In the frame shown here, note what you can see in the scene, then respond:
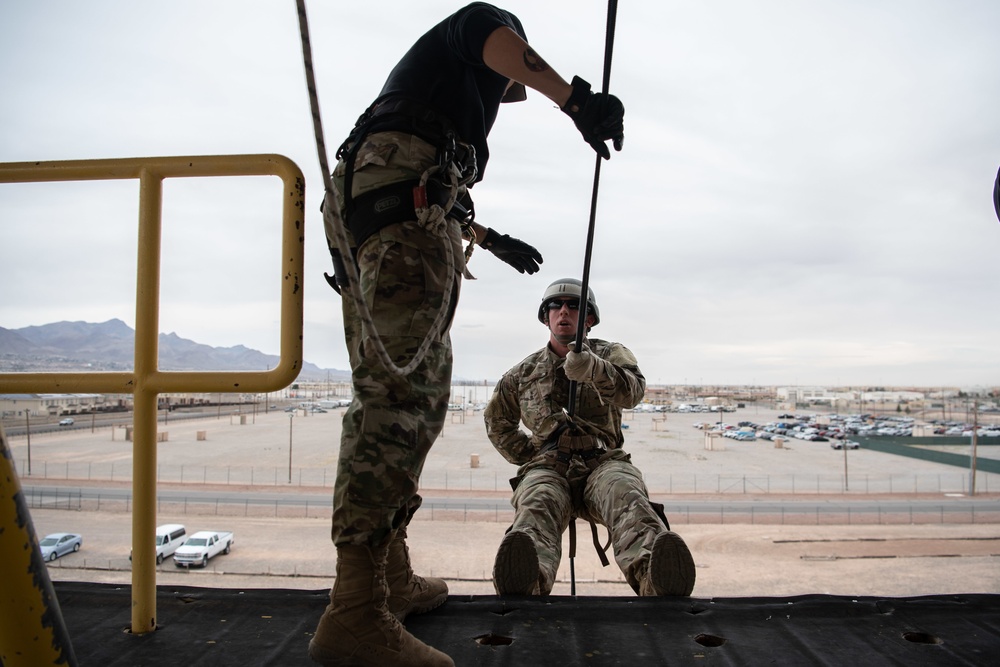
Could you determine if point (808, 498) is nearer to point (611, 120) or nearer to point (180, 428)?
point (611, 120)

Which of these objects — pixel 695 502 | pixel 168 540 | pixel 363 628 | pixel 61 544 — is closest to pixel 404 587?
pixel 363 628

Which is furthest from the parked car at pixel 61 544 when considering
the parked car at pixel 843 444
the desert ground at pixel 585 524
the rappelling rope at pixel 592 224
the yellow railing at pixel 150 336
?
the parked car at pixel 843 444

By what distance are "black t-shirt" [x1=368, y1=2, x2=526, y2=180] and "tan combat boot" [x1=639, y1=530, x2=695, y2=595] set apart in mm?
1378

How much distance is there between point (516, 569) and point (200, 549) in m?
17.4

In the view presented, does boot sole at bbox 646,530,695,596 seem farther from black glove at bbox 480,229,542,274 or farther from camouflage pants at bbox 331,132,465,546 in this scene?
black glove at bbox 480,229,542,274

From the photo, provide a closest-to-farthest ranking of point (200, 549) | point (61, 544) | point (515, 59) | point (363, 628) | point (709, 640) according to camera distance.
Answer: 1. point (363, 628)
2. point (515, 59)
3. point (709, 640)
4. point (61, 544)
5. point (200, 549)

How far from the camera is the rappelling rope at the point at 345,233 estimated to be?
950 mm

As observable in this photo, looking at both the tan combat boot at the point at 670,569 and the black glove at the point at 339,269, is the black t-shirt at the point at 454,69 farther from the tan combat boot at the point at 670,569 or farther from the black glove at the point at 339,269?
the tan combat boot at the point at 670,569

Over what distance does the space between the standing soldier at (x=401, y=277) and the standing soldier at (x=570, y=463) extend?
0.77 m

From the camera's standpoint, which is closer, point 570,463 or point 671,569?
point 671,569

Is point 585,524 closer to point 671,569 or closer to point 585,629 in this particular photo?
point 671,569

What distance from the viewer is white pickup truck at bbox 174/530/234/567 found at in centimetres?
1641

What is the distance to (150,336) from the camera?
4.89ft

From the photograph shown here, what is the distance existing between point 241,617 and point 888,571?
71.4 ft
